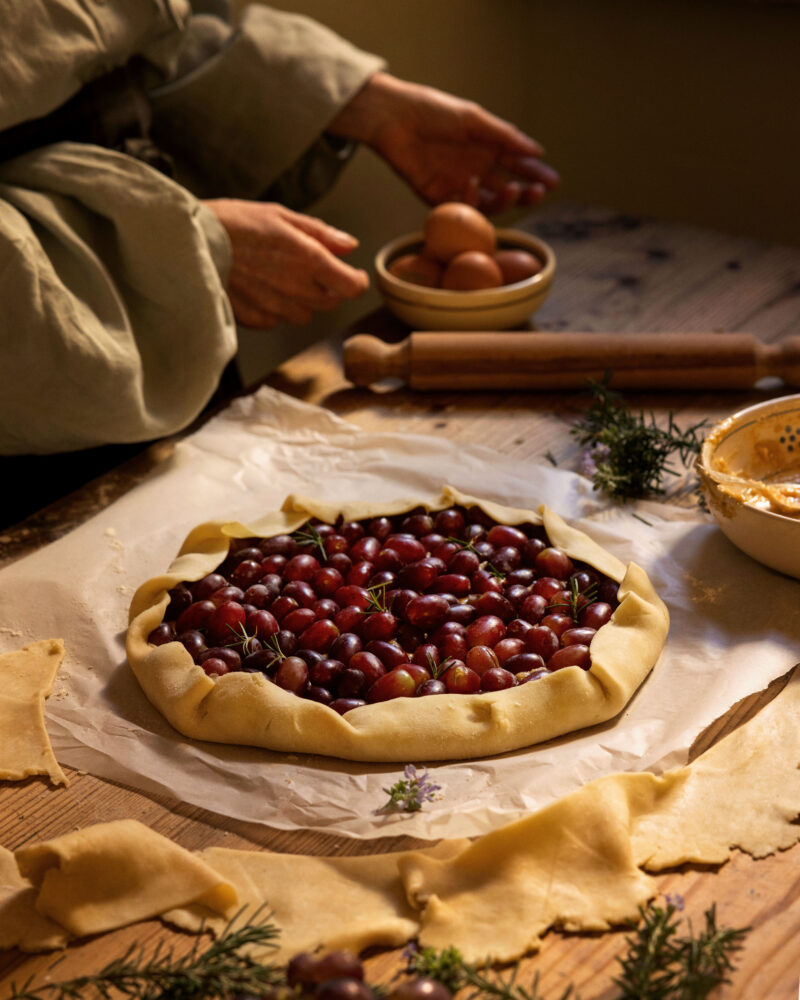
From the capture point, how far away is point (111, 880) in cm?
124

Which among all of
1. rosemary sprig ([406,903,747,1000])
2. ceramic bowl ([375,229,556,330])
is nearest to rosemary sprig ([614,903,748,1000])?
rosemary sprig ([406,903,747,1000])

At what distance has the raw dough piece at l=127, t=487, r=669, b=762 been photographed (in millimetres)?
1426

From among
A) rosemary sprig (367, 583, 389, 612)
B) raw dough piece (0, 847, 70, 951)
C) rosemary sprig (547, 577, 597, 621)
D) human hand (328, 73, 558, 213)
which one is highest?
human hand (328, 73, 558, 213)

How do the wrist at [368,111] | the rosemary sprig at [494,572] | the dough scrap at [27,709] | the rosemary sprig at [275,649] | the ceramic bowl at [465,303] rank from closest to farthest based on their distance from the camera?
the dough scrap at [27,709], the rosemary sprig at [275,649], the rosemary sprig at [494,572], the ceramic bowl at [465,303], the wrist at [368,111]

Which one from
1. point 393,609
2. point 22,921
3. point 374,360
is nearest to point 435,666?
point 393,609

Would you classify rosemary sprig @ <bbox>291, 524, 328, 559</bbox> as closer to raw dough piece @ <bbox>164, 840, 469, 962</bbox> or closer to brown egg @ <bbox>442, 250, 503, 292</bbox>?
raw dough piece @ <bbox>164, 840, 469, 962</bbox>

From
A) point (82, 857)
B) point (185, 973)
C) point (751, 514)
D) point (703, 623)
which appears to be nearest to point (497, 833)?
point (185, 973)

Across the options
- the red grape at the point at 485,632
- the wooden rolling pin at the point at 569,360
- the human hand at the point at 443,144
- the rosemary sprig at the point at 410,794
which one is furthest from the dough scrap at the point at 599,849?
the human hand at the point at 443,144

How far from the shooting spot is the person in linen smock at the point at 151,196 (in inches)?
73.8

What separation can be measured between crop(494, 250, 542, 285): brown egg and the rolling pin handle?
0.33 m

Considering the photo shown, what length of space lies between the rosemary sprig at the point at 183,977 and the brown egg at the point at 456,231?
67.5 inches

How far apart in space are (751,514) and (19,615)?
1.19 meters

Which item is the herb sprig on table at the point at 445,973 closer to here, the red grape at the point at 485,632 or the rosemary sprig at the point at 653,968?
the rosemary sprig at the point at 653,968

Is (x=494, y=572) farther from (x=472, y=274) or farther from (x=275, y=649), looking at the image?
(x=472, y=274)
